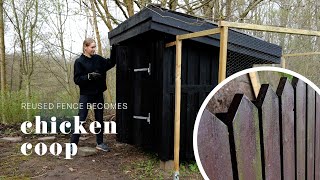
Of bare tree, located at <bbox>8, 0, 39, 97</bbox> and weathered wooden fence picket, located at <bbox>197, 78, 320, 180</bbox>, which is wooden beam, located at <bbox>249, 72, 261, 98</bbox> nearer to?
weathered wooden fence picket, located at <bbox>197, 78, 320, 180</bbox>

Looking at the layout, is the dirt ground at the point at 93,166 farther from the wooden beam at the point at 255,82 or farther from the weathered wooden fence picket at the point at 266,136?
the wooden beam at the point at 255,82

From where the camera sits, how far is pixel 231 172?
1.19m

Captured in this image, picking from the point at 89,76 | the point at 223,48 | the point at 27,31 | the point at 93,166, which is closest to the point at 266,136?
the point at 223,48

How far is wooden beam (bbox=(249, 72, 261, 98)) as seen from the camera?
4.00ft

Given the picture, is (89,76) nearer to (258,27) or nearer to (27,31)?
(258,27)

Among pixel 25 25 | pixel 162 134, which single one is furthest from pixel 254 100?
pixel 25 25

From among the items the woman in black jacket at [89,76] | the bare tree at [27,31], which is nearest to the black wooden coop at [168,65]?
the woman in black jacket at [89,76]

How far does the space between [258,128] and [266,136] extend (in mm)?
54

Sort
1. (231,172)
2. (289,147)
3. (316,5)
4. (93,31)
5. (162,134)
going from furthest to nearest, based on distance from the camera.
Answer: (316,5) → (93,31) → (162,134) → (289,147) → (231,172)

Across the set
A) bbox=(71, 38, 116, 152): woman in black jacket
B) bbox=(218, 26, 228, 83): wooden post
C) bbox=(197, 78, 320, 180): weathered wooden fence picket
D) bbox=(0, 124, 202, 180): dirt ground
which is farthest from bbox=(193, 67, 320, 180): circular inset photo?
bbox=(71, 38, 116, 152): woman in black jacket

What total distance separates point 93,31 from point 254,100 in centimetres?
728

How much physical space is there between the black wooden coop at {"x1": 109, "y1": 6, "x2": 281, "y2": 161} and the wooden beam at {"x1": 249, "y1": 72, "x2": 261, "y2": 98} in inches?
101

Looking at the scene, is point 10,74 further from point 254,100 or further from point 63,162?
point 254,100

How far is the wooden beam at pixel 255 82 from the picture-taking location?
1220 millimetres
